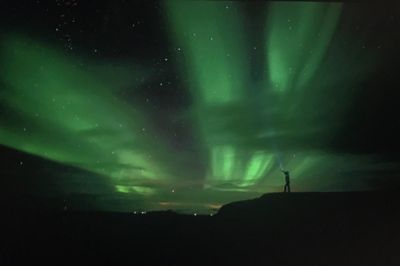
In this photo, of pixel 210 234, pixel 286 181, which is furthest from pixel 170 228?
pixel 286 181

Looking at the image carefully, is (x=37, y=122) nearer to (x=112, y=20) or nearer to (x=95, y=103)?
(x=95, y=103)

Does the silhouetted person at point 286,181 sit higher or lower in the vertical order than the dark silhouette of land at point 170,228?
higher

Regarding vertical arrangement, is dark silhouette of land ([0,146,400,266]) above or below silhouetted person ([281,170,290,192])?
below

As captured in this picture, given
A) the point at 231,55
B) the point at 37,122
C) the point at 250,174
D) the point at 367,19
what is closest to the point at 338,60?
the point at 367,19

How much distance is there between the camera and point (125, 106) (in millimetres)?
1584

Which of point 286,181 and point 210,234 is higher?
point 286,181

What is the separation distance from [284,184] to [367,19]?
0.65m

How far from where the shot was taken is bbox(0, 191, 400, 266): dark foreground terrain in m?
1.60

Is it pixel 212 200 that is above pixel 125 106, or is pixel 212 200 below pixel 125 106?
below

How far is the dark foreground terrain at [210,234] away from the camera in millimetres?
1601

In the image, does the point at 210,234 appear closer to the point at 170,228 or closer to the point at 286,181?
the point at 170,228

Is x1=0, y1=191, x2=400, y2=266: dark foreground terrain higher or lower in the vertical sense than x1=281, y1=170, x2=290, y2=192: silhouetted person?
lower

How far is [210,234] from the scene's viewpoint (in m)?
1.63

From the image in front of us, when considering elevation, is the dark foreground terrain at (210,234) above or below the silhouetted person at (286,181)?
below
